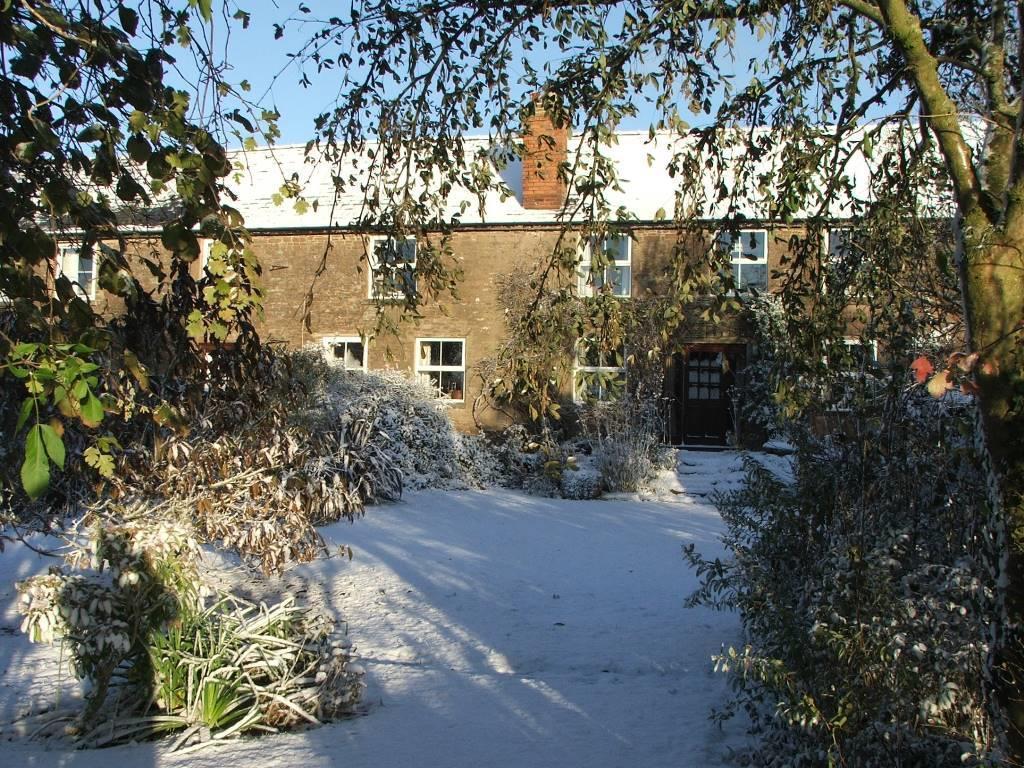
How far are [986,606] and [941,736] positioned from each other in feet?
2.51

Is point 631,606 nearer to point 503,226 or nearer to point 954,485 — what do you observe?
point 954,485

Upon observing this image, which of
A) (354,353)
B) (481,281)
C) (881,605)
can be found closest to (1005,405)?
(881,605)

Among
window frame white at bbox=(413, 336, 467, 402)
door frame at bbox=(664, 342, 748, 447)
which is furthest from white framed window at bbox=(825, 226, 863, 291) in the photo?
window frame white at bbox=(413, 336, 467, 402)

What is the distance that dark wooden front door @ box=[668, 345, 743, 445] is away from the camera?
1833cm

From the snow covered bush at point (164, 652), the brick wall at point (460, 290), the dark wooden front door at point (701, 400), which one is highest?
the brick wall at point (460, 290)

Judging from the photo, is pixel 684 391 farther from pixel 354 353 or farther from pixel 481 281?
pixel 354 353

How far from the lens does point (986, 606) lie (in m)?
3.36

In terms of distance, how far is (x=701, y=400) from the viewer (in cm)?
1858

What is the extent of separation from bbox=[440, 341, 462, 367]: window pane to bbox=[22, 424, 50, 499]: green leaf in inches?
679

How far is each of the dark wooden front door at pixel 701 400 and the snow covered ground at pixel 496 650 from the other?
22.6 ft

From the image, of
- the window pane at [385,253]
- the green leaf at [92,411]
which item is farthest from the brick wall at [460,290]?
the green leaf at [92,411]

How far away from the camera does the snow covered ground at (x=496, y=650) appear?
4488 mm

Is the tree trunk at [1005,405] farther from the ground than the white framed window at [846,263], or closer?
closer

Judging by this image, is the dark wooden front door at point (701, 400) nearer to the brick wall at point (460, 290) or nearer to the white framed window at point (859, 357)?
the brick wall at point (460, 290)
